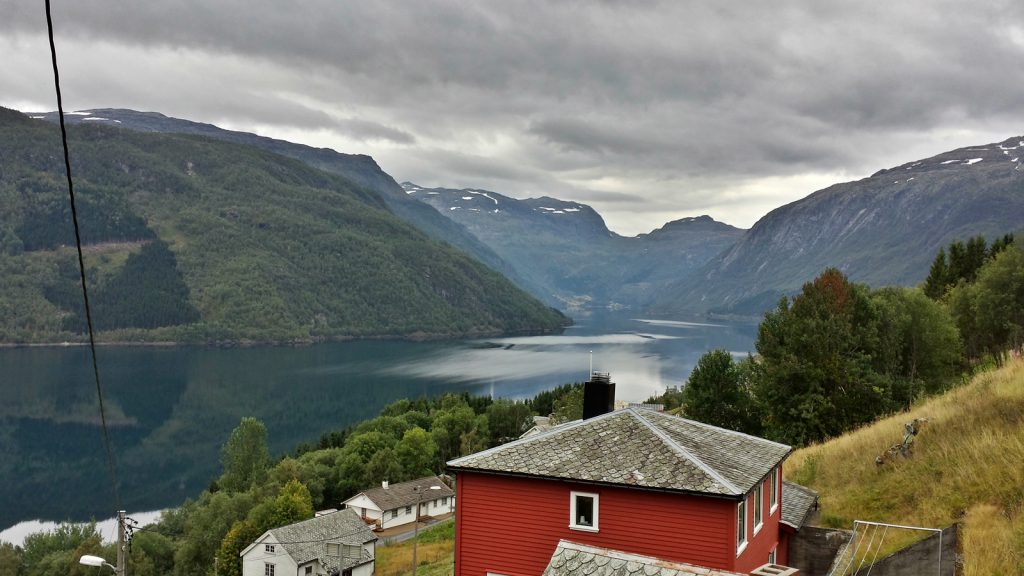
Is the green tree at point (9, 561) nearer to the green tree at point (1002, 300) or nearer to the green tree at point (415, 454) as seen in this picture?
the green tree at point (415, 454)

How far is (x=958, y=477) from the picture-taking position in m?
17.2

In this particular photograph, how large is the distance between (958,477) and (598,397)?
8.56m

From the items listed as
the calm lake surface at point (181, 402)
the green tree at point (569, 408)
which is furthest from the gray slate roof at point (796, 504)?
the calm lake surface at point (181, 402)

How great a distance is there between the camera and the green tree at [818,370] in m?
37.3

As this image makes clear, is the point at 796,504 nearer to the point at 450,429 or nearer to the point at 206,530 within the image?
the point at 206,530

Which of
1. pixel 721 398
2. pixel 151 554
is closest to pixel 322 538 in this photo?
pixel 151 554

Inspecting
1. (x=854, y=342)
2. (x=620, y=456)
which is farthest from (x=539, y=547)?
(x=854, y=342)

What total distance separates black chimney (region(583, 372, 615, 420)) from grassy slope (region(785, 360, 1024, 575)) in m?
6.88

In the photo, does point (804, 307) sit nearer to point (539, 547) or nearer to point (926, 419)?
point (926, 419)

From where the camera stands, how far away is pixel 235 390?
470 feet

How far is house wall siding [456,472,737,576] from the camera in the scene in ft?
48.6

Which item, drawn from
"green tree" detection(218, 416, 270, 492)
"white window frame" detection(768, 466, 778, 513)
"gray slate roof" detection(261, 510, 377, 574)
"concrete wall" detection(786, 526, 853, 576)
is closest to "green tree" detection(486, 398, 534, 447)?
"green tree" detection(218, 416, 270, 492)

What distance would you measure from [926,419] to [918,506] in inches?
150

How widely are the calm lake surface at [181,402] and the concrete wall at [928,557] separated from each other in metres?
75.0
